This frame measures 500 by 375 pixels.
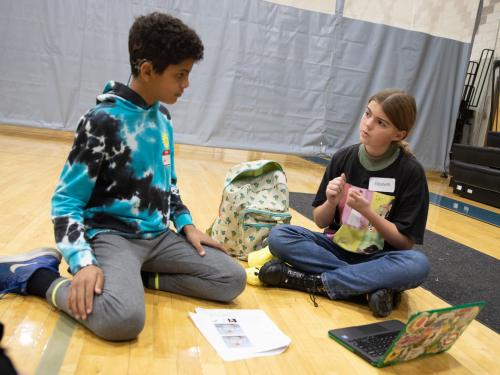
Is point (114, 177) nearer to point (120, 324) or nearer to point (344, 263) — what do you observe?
point (120, 324)

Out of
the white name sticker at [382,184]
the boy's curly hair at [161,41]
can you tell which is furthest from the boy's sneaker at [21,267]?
the white name sticker at [382,184]

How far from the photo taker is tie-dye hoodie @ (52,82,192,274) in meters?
1.22

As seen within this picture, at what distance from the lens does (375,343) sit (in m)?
1.28

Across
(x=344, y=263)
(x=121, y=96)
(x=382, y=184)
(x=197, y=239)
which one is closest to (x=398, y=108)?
(x=382, y=184)

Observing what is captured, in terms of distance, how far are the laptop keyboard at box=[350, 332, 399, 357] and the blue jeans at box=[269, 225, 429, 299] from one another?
22 cm

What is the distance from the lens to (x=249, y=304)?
1478 millimetres

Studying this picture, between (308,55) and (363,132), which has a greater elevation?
(308,55)

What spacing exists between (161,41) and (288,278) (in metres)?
0.89

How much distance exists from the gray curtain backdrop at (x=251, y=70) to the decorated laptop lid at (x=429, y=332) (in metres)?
3.60

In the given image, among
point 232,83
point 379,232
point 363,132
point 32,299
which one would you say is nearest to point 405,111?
point 363,132

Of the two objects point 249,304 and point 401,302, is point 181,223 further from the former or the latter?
point 401,302

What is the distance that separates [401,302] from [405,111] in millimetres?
678

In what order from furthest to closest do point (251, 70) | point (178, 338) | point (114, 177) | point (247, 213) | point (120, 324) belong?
1. point (251, 70)
2. point (247, 213)
3. point (114, 177)
4. point (178, 338)
5. point (120, 324)

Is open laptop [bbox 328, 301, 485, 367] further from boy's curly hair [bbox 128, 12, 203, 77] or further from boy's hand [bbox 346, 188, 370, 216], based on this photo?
boy's curly hair [bbox 128, 12, 203, 77]
